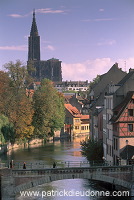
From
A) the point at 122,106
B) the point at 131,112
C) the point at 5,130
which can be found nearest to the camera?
the point at 131,112

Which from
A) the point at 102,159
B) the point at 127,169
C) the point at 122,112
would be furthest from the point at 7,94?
the point at 127,169

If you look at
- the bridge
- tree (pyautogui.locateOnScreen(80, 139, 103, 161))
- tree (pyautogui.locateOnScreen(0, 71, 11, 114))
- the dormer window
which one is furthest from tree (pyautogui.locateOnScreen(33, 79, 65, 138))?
the bridge

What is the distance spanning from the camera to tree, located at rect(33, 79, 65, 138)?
4306 inches

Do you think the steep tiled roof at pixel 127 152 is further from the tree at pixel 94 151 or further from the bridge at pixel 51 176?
the tree at pixel 94 151

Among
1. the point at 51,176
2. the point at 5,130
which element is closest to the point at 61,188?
the point at 51,176

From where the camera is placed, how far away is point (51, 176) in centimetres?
4838

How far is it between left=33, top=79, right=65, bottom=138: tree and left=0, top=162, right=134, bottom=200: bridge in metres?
57.9

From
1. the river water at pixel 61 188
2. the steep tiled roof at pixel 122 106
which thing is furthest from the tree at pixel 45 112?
the steep tiled roof at pixel 122 106

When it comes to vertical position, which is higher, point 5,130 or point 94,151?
point 5,130

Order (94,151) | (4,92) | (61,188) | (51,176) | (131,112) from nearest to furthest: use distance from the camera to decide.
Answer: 1. (51,176)
2. (61,188)
3. (131,112)
4. (94,151)
5. (4,92)

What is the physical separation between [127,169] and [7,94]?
160 feet

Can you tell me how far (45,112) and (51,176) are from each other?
6212cm

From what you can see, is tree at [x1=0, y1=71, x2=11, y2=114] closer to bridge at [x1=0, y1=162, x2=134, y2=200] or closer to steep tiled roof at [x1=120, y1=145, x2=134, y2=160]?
steep tiled roof at [x1=120, y1=145, x2=134, y2=160]

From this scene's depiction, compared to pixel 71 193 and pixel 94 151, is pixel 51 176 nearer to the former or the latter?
pixel 71 193
